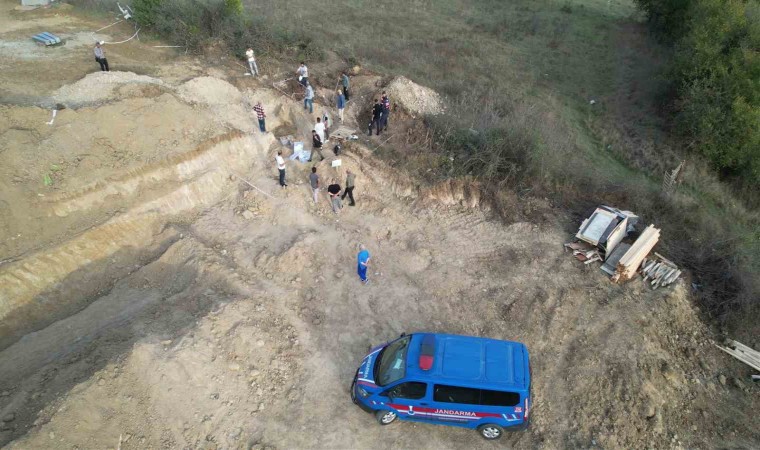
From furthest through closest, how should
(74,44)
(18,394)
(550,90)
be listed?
1. (550,90)
2. (74,44)
3. (18,394)

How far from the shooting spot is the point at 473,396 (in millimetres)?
8336

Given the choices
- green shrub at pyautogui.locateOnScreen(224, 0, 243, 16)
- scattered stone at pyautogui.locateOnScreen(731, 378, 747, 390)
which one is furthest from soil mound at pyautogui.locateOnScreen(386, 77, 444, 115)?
scattered stone at pyautogui.locateOnScreen(731, 378, 747, 390)

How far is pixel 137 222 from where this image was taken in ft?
40.9

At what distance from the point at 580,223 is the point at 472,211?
3236 mm

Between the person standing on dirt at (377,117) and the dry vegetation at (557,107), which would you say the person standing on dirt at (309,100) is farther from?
the dry vegetation at (557,107)

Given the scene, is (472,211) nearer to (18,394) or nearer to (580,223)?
(580,223)

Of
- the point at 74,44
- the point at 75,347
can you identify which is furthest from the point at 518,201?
the point at 74,44

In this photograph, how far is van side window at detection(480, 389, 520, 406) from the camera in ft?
26.9

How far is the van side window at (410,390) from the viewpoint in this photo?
27.7 ft

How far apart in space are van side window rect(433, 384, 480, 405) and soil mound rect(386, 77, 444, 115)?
37.3ft

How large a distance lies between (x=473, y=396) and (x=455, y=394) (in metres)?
0.34

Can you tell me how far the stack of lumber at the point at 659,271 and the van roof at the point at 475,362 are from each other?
5.02 metres

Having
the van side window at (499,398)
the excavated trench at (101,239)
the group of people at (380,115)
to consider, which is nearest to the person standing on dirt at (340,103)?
the group of people at (380,115)

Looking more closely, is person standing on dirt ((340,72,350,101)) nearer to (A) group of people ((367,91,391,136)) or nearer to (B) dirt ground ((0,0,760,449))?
(A) group of people ((367,91,391,136))
